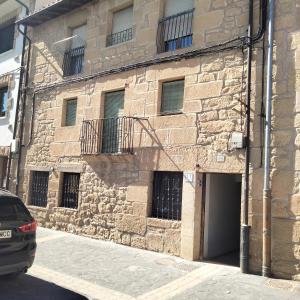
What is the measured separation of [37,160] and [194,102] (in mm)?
5766

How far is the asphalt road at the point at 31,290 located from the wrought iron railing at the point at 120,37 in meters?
6.45

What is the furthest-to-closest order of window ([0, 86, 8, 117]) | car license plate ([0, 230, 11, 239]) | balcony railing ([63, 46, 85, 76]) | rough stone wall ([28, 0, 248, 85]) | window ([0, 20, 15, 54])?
window ([0, 20, 15, 54])
window ([0, 86, 8, 117])
balcony railing ([63, 46, 85, 76])
rough stone wall ([28, 0, 248, 85])
car license plate ([0, 230, 11, 239])

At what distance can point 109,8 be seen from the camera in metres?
10.5

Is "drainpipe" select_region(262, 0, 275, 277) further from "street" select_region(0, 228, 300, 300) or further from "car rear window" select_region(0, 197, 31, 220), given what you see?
"car rear window" select_region(0, 197, 31, 220)

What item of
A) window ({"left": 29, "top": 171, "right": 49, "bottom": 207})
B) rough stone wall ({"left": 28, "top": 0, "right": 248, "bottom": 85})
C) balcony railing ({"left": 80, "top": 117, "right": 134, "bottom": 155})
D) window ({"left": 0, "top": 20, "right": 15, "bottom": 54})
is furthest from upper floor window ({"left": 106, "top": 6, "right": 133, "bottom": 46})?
window ({"left": 0, "top": 20, "right": 15, "bottom": 54})

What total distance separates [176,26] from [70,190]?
5278 mm

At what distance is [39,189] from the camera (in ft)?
38.5

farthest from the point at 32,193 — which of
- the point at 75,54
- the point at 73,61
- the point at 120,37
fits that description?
the point at 120,37

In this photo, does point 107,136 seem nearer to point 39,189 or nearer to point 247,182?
point 39,189

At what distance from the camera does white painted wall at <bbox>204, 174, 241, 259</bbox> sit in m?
8.37

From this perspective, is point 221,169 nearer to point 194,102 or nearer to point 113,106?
point 194,102

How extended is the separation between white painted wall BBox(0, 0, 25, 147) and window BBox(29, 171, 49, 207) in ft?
6.22

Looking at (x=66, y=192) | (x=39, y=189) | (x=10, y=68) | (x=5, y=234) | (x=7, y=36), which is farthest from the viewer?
(x=7, y=36)

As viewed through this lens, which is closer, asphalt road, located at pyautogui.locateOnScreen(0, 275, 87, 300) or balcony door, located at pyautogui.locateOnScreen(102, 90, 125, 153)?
asphalt road, located at pyautogui.locateOnScreen(0, 275, 87, 300)
